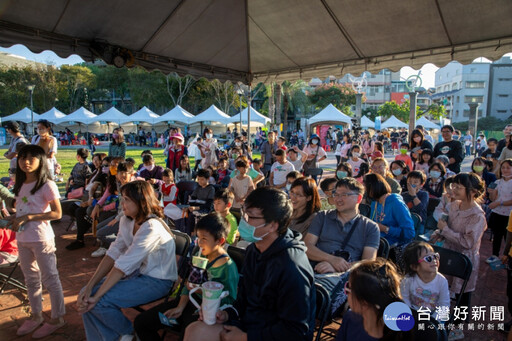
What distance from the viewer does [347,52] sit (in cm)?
592

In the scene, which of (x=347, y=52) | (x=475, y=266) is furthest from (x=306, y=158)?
(x=475, y=266)

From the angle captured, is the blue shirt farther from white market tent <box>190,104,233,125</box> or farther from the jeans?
white market tent <box>190,104,233,125</box>

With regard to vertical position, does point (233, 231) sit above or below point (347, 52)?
below

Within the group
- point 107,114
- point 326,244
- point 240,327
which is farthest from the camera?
point 107,114

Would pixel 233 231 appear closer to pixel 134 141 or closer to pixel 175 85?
pixel 134 141

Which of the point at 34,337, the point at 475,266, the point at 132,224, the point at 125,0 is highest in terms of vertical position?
the point at 125,0

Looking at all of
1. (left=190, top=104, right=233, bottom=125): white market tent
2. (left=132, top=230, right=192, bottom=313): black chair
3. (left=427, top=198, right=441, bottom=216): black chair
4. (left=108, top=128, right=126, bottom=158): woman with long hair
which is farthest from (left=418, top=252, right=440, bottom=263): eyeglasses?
(left=190, top=104, right=233, bottom=125): white market tent

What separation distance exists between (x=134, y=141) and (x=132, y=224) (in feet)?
122

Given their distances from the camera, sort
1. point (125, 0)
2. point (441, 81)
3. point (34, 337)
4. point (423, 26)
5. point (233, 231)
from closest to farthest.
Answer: point (34, 337)
point (233, 231)
point (125, 0)
point (423, 26)
point (441, 81)

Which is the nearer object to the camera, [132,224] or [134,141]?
[132,224]

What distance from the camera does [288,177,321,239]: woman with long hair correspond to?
128 inches

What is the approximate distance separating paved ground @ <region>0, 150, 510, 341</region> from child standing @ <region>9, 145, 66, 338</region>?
173mm

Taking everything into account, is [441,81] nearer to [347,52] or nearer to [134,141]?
[134,141]

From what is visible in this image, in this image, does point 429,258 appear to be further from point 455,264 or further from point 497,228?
point 497,228
